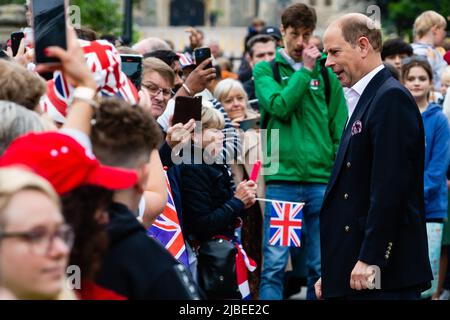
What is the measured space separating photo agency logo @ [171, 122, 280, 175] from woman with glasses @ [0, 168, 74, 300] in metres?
3.60

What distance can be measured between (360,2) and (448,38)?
43339 millimetres

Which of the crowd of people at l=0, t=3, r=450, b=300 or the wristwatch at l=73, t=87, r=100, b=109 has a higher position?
the wristwatch at l=73, t=87, r=100, b=109

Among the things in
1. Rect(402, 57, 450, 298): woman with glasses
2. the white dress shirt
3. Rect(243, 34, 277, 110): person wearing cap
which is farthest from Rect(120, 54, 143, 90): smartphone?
Rect(243, 34, 277, 110): person wearing cap

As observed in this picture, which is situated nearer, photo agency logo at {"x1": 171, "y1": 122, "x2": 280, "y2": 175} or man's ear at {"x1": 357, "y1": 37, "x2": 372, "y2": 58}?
man's ear at {"x1": 357, "y1": 37, "x2": 372, "y2": 58}

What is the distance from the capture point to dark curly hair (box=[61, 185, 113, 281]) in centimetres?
410

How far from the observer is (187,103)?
24.3 ft

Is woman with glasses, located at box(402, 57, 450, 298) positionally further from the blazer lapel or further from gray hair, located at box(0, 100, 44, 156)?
gray hair, located at box(0, 100, 44, 156)

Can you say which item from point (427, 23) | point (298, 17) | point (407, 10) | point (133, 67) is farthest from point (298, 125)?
point (407, 10)

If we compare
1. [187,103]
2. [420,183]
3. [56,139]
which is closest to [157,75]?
[187,103]

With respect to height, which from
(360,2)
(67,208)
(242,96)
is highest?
(67,208)

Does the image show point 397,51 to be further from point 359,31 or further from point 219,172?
point 359,31

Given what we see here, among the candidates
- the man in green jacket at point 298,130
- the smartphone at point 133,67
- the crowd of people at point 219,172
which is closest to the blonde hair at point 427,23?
the crowd of people at point 219,172
